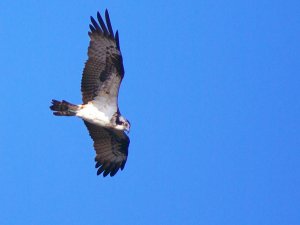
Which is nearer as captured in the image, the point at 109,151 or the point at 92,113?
the point at 92,113

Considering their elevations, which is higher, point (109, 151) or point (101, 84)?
point (101, 84)

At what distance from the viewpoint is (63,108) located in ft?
45.1

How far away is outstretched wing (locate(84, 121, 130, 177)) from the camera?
1476 centimetres

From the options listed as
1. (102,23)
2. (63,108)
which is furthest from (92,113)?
(102,23)

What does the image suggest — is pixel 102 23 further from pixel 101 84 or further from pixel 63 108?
pixel 63 108

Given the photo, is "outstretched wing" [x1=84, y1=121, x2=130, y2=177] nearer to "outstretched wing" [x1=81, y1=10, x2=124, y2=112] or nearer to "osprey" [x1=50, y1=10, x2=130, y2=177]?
"osprey" [x1=50, y1=10, x2=130, y2=177]

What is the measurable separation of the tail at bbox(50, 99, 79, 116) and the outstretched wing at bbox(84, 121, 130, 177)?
1004mm

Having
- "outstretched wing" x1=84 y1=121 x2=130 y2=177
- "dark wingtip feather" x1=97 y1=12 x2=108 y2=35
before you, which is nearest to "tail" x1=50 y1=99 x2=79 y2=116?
"outstretched wing" x1=84 y1=121 x2=130 y2=177

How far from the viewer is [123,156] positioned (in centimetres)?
1484

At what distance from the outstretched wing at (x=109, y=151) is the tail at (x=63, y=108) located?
1.00m

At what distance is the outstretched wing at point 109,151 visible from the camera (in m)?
14.8

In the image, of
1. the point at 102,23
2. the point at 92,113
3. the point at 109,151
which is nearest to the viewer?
the point at 102,23

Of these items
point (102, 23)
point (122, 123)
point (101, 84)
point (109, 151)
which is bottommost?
point (122, 123)

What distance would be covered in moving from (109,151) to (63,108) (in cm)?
157
